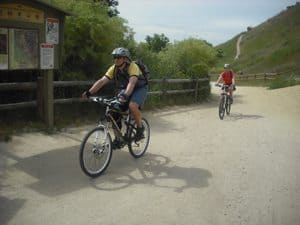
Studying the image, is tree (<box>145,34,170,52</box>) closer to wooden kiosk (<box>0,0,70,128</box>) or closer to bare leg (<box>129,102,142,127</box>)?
wooden kiosk (<box>0,0,70,128</box>)

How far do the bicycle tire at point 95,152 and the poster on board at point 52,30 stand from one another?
3.46 metres

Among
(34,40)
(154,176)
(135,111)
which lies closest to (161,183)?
(154,176)

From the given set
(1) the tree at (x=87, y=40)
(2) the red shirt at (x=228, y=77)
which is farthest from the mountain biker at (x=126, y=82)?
(2) the red shirt at (x=228, y=77)

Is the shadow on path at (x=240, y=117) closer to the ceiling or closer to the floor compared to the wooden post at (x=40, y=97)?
closer to the floor

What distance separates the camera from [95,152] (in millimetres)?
7008

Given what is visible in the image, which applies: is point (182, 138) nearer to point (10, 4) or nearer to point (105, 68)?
point (105, 68)

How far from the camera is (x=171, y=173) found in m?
7.48

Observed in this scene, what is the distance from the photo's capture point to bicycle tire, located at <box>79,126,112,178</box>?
22.3 feet

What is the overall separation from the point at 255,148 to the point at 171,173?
3.09 m

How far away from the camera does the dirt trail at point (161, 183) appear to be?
5.56 metres

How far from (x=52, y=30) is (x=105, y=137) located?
3589 mm

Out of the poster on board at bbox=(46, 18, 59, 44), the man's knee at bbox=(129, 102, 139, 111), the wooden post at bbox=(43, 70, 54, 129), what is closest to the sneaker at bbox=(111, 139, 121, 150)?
the man's knee at bbox=(129, 102, 139, 111)

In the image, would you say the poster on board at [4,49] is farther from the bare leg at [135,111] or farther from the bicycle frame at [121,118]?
the bare leg at [135,111]

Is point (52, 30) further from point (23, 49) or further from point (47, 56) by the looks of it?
point (23, 49)
